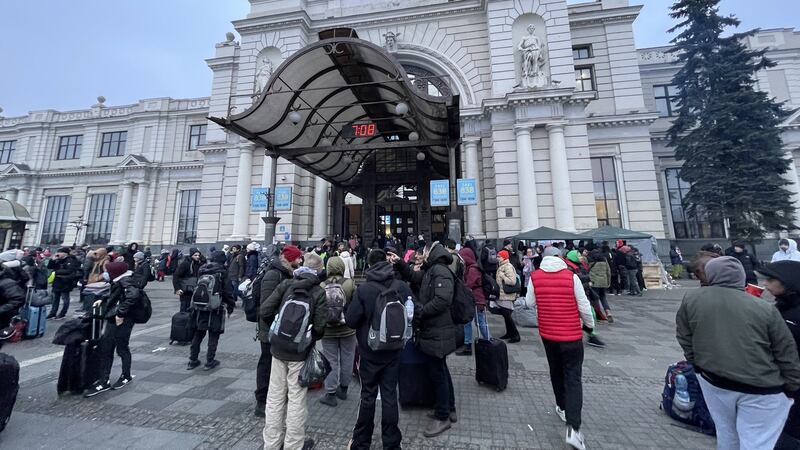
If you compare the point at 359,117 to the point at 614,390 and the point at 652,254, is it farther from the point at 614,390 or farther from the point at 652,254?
the point at 652,254

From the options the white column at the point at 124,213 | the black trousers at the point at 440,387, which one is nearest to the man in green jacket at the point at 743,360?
the black trousers at the point at 440,387

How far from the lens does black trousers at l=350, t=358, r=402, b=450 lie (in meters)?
2.91

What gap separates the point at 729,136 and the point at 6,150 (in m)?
60.3

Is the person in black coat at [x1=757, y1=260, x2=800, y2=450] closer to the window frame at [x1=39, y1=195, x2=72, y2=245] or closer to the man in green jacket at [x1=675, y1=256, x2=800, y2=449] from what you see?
the man in green jacket at [x1=675, y1=256, x2=800, y2=449]

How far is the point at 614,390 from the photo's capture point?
175 inches

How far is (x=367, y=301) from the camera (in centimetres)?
320

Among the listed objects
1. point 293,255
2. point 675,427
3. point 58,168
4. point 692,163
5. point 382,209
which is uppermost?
point 58,168

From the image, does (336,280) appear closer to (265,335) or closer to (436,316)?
(265,335)

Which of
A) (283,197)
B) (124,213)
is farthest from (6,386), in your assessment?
(124,213)

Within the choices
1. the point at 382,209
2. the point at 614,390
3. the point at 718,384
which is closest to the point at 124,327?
the point at 718,384

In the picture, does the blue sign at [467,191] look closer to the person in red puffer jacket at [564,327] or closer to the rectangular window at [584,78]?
the person in red puffer jacket at [564,327]

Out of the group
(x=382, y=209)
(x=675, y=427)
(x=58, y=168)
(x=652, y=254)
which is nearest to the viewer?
(x=675, y=427)

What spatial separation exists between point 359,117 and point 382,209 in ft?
23.1

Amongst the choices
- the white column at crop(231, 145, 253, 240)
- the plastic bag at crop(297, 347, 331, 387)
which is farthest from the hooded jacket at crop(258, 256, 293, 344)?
the white column at crop(231, 145, 253, 240)
